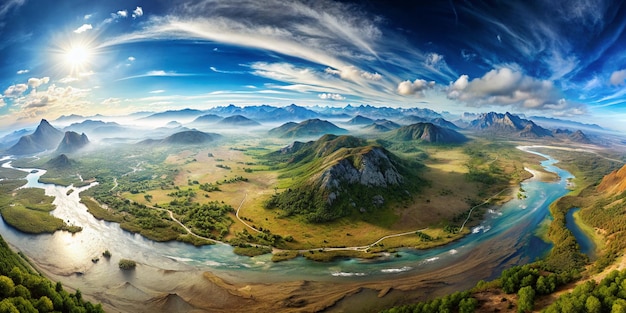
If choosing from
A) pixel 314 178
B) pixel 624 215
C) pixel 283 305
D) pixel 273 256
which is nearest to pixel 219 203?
pixel 314 178

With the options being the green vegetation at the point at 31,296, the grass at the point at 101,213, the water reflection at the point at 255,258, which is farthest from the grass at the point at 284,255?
the grass at the point at 101,213

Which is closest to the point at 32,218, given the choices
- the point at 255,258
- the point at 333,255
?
the point at 255,258

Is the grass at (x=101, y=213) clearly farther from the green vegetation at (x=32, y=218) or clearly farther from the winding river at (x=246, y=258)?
the green vegetation at (x=32, y=218)

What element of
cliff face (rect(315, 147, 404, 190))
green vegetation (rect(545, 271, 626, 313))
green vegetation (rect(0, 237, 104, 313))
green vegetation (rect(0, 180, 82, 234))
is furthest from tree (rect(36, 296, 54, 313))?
cliff face (rect(315, 147, 404, 190))

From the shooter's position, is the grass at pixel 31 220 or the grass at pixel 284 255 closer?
the grass at pixel 284 255

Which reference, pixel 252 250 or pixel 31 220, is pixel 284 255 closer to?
pixel 252 250

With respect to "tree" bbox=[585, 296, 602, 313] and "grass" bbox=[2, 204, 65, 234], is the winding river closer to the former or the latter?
"grass" bbox=[2, 204, 65, 234]
